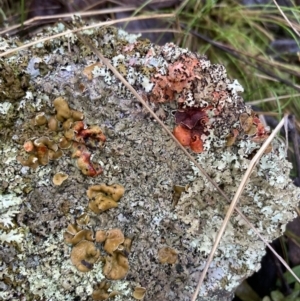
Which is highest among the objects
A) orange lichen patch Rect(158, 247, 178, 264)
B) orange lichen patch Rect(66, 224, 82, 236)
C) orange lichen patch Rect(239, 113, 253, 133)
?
orange lichen patch Rect(239, 113, 253, 133)

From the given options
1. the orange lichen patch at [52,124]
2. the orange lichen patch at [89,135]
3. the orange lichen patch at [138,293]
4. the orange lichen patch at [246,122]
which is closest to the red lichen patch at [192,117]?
the orange lichen patch at [246,122]

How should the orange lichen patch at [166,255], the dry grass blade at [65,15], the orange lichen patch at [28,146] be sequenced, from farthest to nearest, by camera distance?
the dry grass blade at [65,15] → the orange lichen patch at [166,255] → the orange lichen patch at [28,146]

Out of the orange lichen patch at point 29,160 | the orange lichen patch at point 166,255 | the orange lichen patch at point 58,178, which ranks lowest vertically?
the orange lichen patch at point 166,255

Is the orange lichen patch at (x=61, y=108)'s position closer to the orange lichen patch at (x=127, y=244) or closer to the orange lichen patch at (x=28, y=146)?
the orange lichen patch at (x=28, y=146)

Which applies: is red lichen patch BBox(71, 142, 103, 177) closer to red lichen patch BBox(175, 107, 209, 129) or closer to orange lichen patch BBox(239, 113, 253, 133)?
red lichen patch BBox(175, 107, 209, 129)

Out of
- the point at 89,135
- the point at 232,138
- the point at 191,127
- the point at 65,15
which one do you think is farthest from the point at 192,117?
the point at 65,15

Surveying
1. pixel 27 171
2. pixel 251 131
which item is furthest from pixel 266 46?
pixel 27 171

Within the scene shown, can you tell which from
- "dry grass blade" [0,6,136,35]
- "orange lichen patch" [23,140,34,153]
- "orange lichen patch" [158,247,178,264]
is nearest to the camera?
"orange lichen patch" [23,140,34,153]

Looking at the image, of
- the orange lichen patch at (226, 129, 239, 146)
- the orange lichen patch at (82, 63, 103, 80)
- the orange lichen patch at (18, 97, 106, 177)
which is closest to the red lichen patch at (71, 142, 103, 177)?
the orange lichen patch at (18, 97, 106, 177)
